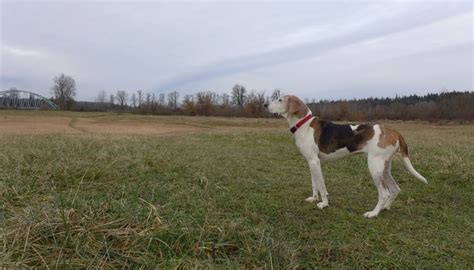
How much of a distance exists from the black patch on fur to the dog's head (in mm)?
363

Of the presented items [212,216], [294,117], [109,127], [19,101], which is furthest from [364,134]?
[19,101]

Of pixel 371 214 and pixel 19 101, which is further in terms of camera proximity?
pixel 19 101

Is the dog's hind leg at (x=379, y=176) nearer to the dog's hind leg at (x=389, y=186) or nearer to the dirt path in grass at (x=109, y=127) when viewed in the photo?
the dog's hind leg at (x=389, y=186)

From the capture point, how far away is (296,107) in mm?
6129

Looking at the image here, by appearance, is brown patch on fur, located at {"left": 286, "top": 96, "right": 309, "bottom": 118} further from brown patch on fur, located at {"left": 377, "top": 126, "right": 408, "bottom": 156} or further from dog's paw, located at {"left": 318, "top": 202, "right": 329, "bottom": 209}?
dog's paw, located at {"left": 318, "top": 202, "right": 329, "bottom": 209}

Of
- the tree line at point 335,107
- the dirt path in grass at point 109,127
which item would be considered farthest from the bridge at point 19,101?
the dirt path in grass at point 109,127

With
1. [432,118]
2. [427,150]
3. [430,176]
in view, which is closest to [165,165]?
[430,176]

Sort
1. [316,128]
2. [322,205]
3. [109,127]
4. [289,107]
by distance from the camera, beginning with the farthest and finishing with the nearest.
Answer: [109,127]
[289,107]
[316,128]
[322,205]

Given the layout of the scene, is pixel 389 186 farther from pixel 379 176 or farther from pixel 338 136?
pixel 338 136

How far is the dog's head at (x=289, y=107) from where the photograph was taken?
612 cm

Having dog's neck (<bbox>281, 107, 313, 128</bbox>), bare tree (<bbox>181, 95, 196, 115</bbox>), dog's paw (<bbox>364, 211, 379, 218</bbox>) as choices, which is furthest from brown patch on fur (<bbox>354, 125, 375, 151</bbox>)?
bare tree (<bbox>181, 95, 196, 115</bbox>)

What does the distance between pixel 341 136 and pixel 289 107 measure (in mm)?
966

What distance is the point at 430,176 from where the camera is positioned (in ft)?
27.8

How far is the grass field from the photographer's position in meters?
3.52
